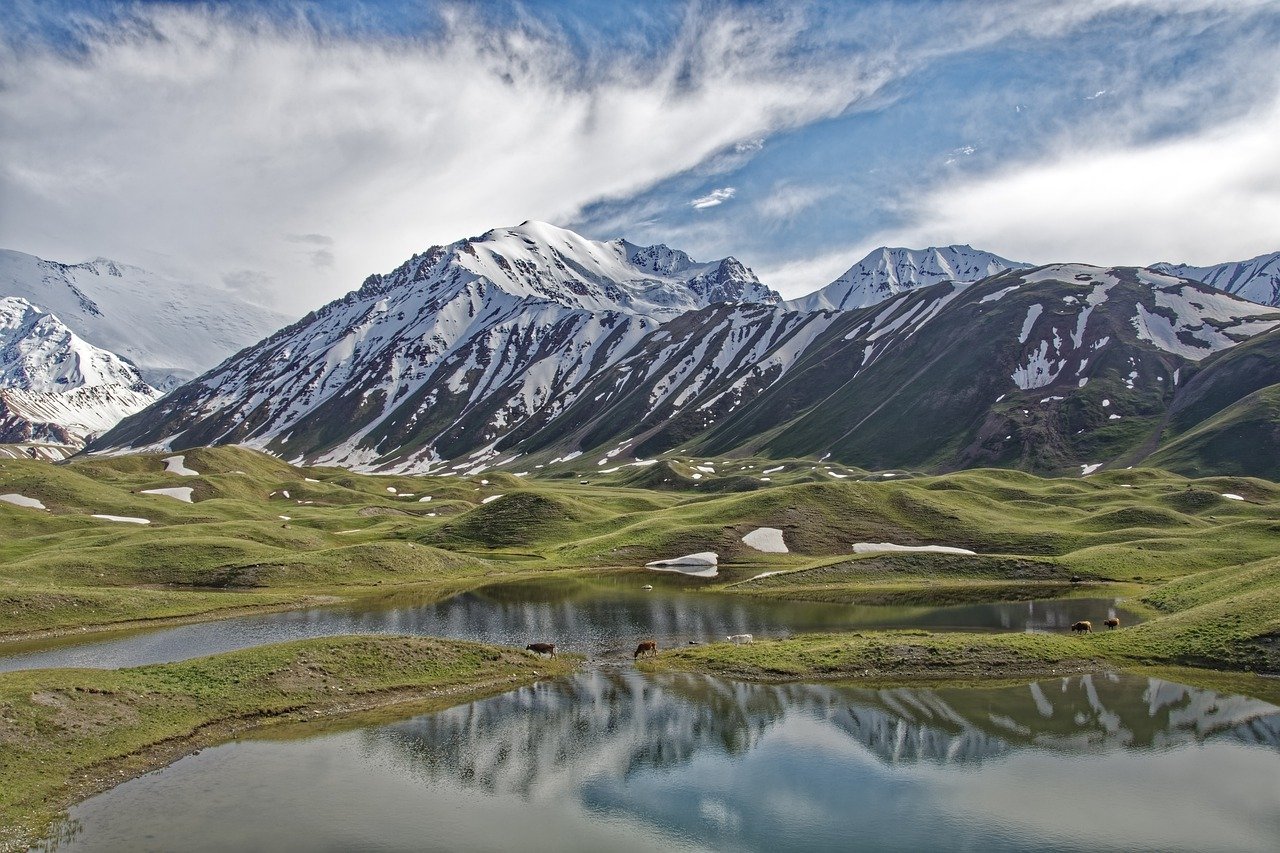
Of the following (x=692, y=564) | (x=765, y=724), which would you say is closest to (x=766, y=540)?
(x=692, y=564)

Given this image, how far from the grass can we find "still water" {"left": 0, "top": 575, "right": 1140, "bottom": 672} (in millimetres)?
8806

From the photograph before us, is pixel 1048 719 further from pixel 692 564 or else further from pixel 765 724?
pixel 692 564

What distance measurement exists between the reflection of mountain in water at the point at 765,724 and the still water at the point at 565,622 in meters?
14.2

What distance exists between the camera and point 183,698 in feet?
128

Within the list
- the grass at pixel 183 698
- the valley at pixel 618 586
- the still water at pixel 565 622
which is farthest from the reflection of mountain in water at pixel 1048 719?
the grass at pixel 183 698

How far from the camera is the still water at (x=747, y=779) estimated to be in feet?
85.1

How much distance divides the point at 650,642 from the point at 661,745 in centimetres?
1807

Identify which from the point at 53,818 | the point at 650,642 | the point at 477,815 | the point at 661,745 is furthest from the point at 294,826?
the point at 650,642

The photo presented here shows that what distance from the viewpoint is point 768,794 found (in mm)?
29344

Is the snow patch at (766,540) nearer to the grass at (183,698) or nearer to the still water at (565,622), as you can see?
the still water at (565,622)

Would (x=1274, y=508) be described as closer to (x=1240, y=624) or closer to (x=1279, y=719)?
(x=1240, y=624)

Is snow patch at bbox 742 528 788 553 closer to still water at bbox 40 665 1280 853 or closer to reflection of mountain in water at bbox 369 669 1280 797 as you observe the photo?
reflection of mountain in water at bbox 369 669 1280 797

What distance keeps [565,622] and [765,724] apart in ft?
101

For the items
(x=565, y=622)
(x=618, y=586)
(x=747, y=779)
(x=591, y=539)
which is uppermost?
Result: (x=591, y=539)
